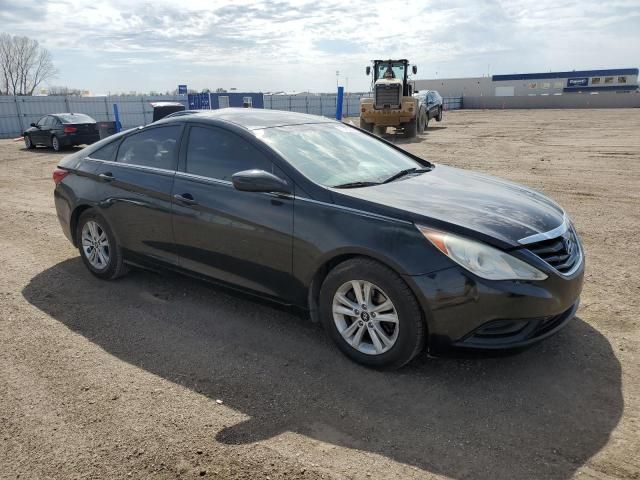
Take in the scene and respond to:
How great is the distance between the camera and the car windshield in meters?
3.88

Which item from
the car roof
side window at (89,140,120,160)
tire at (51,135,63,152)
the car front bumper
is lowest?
tire at (51,135,63,152)

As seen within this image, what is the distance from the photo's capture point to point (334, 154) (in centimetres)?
420

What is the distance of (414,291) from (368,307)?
1.20ft

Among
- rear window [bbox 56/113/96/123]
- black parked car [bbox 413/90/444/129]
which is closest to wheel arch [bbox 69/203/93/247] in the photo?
rear window [bbox 56/113/96/123]

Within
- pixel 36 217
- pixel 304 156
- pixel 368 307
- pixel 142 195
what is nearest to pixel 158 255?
pixel 142 195

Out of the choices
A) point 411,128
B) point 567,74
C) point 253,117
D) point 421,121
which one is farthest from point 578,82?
point 253,117

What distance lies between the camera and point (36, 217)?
26.7ft

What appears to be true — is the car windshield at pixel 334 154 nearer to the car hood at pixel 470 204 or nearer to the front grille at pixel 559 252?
the car hood at pixel 470 204

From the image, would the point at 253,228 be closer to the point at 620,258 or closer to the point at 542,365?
the point at 542,365

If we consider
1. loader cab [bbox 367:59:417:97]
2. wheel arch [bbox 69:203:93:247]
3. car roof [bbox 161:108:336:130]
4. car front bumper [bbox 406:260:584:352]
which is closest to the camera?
car front bumper [bbox 406:260:584:352]

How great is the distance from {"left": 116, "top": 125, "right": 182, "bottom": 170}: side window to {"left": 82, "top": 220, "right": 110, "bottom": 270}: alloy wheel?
750mm

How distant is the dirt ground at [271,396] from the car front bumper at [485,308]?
13.3 inches

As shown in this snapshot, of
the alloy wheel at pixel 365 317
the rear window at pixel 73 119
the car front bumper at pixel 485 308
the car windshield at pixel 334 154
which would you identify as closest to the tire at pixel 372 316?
the alloy wheel at pixel 365 317

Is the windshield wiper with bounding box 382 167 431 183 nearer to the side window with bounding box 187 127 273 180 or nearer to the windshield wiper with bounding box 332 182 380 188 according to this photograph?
the windshield wiper with bounding box 332 182 380 188
